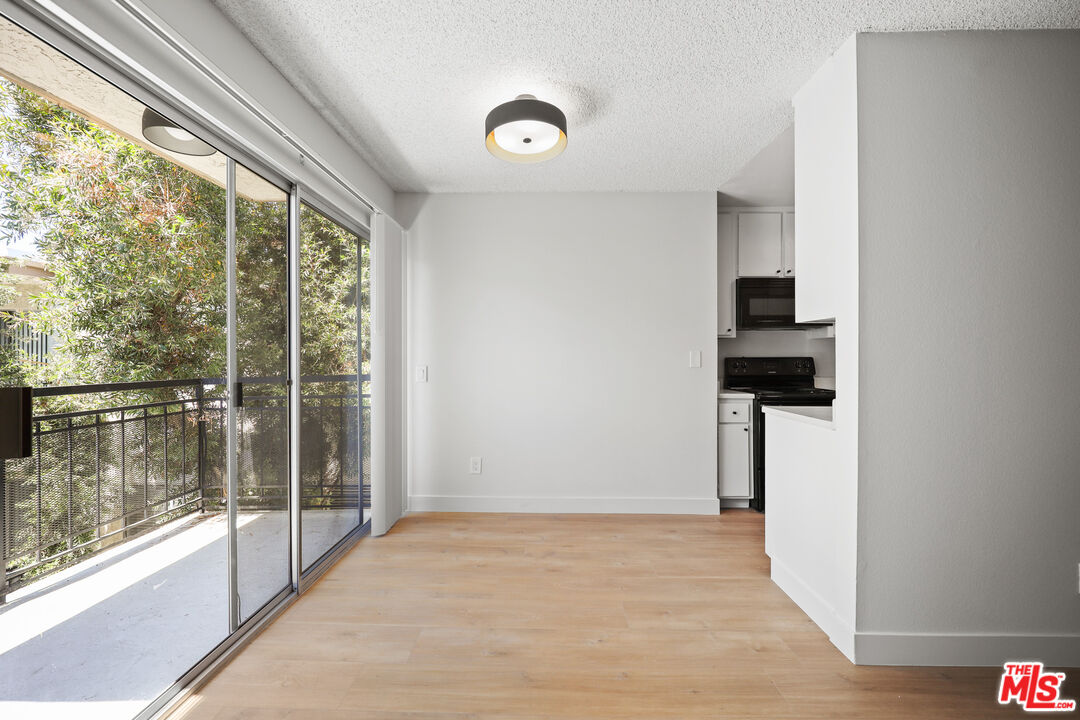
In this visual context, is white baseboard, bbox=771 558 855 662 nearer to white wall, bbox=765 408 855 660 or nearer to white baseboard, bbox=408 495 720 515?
white wall, bbox=765 408 855 660

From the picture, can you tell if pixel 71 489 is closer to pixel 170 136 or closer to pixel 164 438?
pixel 164 438

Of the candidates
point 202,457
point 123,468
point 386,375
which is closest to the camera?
point 123,468

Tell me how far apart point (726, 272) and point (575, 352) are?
1435 mm

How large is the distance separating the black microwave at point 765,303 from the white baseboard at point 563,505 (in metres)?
1.44

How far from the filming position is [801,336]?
4.20 m

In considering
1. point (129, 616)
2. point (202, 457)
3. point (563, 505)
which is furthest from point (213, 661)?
point (563, 505)

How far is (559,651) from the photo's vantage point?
189 cm

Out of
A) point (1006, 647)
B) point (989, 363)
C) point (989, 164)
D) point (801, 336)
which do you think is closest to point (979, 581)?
point (1006, 647)

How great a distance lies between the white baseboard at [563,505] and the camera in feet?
11.7

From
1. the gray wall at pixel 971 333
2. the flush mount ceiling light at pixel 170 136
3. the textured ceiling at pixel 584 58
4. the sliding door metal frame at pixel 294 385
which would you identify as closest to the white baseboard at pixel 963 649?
the gray wall at pixel 971 333

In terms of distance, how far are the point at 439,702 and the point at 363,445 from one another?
1.87 m

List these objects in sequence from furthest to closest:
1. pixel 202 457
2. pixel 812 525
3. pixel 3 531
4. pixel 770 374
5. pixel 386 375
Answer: pixel 770 374 → pixel 386 375 → pixel 812 525 → pixel 202 457 → pixel 3 531

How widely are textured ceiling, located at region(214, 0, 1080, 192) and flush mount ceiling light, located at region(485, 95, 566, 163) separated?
0.34 ft

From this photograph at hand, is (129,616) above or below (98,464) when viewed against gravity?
below
